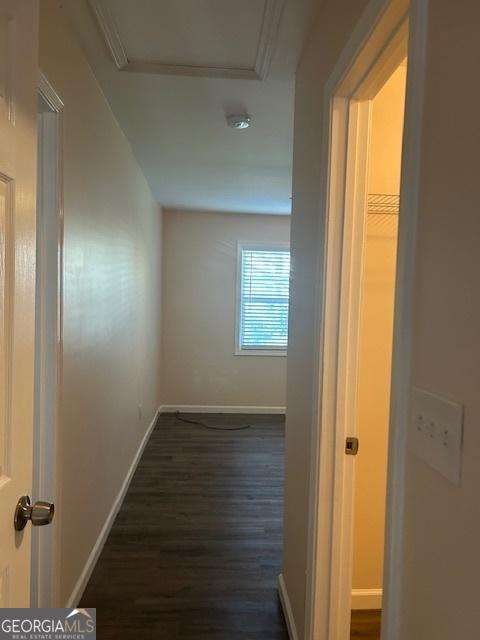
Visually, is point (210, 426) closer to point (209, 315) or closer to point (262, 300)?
point (209, 315)

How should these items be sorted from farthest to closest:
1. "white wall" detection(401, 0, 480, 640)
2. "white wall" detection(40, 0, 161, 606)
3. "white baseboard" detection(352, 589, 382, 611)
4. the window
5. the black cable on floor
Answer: the window, the black cable on floor, "white baseboard" detection(352, 589, 382, 611), "white wall" detection(40, 0, 161, 606), "white wall" detection(401, 0, 480, 640)

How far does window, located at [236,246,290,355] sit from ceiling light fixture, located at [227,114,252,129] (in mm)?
2845

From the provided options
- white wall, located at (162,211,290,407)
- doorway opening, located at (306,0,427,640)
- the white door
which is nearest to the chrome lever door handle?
the white door

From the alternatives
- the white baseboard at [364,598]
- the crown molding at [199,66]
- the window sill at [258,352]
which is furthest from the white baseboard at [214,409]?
the crown molding at [199,66]

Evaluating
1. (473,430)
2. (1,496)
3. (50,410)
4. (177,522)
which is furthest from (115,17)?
(177,522)

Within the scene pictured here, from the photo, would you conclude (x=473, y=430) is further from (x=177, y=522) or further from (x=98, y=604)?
(x=177, y=522)

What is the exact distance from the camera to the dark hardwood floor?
190 centimetres

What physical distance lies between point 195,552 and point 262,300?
3.51 meters

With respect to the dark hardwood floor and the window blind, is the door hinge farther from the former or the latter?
the window blind

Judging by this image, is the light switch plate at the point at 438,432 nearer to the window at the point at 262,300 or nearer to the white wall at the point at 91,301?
the white wall at the point at 91,301

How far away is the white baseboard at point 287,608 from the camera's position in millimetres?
1757

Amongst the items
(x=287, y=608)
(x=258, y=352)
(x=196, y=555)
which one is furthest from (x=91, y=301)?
(x=258, y=352)

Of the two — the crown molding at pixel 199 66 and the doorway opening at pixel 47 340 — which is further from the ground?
the crown molding at pixel 199 66

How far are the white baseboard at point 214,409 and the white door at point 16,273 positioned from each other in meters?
4.46
